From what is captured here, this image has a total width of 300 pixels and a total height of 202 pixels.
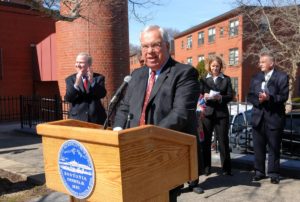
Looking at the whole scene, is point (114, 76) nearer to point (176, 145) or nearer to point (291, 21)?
point (176, 145)

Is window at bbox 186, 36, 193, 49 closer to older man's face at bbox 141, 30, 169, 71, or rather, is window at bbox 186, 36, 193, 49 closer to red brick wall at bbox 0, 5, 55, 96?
red brick wall at bbox 0, 5, 55, 96

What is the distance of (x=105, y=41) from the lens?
12.4 m

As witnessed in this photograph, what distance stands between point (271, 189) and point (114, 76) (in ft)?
26.6

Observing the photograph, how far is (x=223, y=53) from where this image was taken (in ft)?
123

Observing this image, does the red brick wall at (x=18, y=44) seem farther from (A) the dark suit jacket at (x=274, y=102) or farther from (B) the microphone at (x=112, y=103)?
(B) the microphone at (x=112, y=103)

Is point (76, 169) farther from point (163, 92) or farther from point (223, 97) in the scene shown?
point (223, 97)

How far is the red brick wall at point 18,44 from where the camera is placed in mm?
16938

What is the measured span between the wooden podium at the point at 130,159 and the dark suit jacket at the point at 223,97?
3.79 meters

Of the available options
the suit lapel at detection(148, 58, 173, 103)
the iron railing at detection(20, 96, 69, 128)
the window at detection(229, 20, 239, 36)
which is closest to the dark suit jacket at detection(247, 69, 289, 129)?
the suit lapel at detection(148, 58, 173, 103)

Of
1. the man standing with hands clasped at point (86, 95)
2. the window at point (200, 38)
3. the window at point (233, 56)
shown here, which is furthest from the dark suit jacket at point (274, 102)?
the window at point (200, 38)

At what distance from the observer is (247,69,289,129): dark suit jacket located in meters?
5.61

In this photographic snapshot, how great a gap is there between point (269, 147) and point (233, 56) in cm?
3119

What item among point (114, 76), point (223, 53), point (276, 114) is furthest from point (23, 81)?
point (223, 53)

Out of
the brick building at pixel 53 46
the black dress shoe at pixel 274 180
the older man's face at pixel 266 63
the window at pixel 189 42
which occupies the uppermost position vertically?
the window at pixel 189 42
